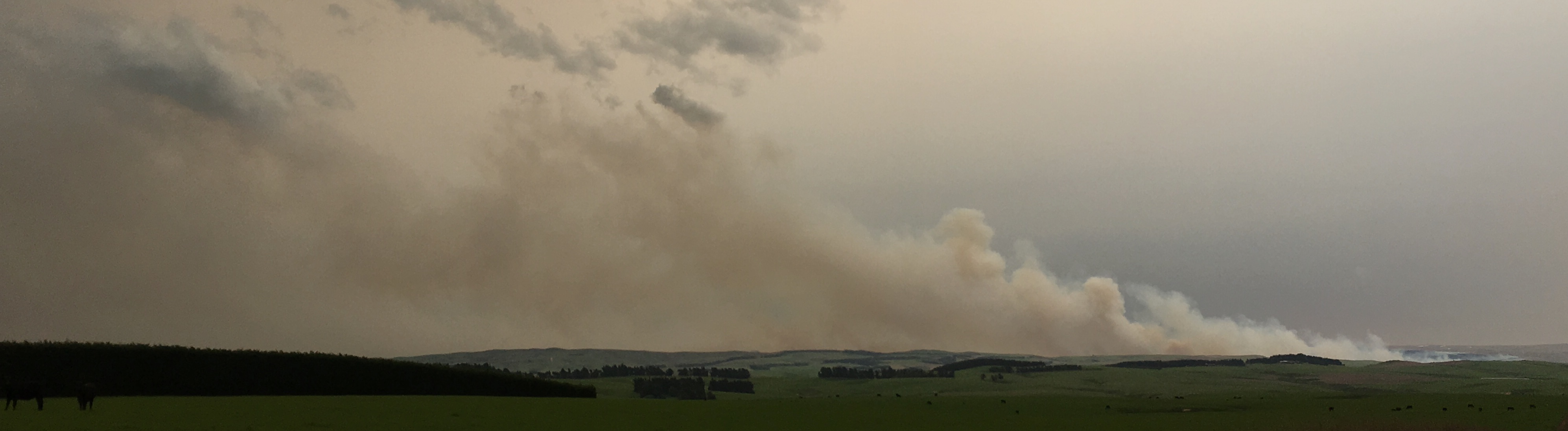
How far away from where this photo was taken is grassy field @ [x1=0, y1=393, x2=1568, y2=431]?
45844 mm

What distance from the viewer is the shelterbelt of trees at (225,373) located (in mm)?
64438

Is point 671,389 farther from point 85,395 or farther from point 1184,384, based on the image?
point 85,395

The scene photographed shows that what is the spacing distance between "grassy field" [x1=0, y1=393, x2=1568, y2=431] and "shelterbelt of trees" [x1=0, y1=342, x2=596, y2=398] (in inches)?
187

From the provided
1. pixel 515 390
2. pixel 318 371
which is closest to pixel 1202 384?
pixel 515 390

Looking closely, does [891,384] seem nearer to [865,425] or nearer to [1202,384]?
[1202,384]

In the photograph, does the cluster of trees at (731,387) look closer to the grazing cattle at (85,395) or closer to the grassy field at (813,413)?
the grassy field at (813,413)

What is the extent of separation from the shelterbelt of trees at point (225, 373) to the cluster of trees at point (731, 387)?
79.0 m

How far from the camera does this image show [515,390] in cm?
8675

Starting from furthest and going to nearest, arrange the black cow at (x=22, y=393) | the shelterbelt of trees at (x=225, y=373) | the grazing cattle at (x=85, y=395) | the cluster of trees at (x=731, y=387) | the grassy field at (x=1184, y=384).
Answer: the cluster of trees at (x=731, y=387)
the grassy field at (x=1184, y=384)
the shelterbelt of trees at (x=225, y=373)
the grazing cattle at (x=85, y=395)
the black cow at (x=22, y=393)

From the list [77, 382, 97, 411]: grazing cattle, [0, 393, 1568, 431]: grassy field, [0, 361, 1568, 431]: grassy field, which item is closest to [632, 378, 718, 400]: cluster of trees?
[0, 361, 1568, 431]: grassy field

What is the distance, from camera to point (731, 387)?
16788 centimetres

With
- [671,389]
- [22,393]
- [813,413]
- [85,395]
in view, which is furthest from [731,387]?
[22,393]

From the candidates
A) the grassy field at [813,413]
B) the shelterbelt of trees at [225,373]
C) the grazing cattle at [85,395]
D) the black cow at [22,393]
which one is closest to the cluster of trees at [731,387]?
the grassy field at [813,413]

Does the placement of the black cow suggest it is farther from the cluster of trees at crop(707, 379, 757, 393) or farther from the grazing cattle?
the cluster of trees at crop(707, 379, 757, 393)
